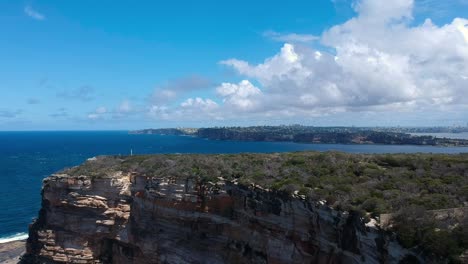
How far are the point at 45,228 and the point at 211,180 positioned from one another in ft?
52.8

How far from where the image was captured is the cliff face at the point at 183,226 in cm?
2125

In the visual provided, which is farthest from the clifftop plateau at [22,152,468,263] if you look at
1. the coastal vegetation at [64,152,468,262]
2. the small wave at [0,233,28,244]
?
the small wave at [0,233,28,244]

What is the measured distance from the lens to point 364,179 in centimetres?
2398

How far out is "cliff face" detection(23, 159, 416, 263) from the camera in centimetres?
2125

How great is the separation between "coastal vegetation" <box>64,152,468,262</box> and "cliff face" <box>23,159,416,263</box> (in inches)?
36.1

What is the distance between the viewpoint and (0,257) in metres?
44.9

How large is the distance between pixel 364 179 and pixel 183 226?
45.3ft

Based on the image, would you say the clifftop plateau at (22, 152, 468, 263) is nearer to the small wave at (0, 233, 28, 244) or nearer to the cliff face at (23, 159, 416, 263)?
the cliff face at (23, 159, 416, 263)

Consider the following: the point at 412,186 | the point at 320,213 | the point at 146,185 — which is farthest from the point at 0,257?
the point at 412,186

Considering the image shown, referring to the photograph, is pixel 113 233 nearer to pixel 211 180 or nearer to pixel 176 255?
pixel 176 255

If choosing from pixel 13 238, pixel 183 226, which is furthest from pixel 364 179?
pixel 13 238

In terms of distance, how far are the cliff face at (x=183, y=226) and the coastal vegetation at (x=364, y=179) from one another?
92cm

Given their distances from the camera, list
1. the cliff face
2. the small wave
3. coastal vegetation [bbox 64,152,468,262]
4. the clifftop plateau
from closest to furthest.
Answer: coastal vegetation [bbox 64,152,468,262] < the clifftop plateau < the cliff face < the small wave

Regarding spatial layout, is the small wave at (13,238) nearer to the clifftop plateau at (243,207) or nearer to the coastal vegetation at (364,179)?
the clifftop plateau at (243,207)
